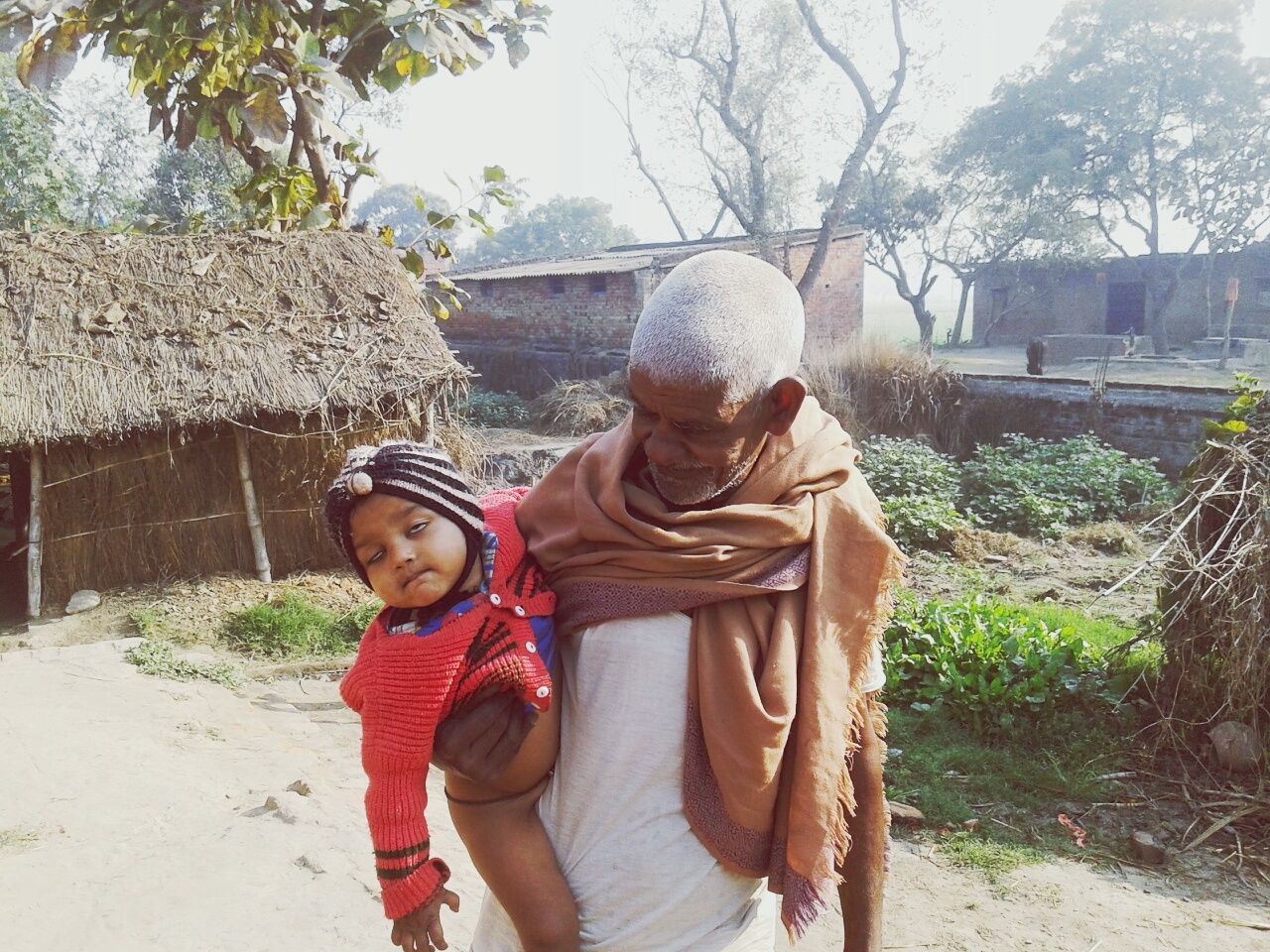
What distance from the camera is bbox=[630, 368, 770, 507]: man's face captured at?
116 centimetres

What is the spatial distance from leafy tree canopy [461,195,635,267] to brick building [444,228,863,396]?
83.3ft

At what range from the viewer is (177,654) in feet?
20.2

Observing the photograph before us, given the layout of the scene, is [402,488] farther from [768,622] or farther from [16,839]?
[16,839]

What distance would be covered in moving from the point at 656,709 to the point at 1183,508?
15.3 ft

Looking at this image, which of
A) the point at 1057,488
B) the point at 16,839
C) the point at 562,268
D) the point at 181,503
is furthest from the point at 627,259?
the point at 16,839

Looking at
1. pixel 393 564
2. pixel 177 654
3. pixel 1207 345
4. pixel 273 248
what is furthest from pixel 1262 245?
pixel 393 564

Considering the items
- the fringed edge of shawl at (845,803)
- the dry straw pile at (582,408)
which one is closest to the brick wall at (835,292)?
the dry straw pile at (582,408)

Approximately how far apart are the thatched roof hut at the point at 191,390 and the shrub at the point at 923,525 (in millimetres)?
4415

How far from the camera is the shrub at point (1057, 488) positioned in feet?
30.7

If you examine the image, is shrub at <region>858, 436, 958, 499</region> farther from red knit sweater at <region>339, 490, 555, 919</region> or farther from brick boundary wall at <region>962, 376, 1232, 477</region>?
red knit sweater at <region>339, 490, 555, 919</region>

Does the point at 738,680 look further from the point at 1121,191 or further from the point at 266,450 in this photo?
the point at 1121,191

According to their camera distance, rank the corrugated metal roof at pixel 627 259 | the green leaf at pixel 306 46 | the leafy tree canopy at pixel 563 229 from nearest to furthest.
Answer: the green leaf at pixel 306 46 < the corrugated metal roof at pixel 627 259 < the leafy tree canopy at pixel 563 229

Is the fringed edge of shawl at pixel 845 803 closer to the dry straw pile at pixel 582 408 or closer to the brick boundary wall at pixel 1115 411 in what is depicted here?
the brick boundary wall at pixel 1115 411

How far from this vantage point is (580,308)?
1841 centimetres
